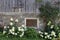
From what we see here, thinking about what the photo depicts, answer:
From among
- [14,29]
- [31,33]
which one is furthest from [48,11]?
[14,29]

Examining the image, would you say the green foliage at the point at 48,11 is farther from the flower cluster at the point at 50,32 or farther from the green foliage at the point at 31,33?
the green foliage at the point at 31,33

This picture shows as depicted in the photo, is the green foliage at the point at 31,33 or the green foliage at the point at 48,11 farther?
the green foliage at the point at 48,11

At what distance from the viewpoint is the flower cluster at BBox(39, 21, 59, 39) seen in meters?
6.24

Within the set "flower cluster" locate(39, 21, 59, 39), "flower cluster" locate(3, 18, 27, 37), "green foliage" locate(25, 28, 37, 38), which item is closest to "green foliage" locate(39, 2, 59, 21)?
"flower cluster" locate(39, 21, 59, 39)

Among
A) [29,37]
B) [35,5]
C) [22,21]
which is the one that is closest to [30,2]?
[35,5]

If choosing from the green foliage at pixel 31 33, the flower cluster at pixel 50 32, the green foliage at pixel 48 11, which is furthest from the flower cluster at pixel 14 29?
the green foliage at pixel 48 11

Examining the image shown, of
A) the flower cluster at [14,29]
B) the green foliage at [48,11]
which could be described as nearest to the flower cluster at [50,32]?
the green foliage at [48,11]

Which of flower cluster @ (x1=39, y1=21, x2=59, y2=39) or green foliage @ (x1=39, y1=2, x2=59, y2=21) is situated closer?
flower cluster @ (x1=39, y1=21, x2=59, y2=39)

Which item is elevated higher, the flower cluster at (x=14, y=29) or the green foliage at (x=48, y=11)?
the green foliage at (x=48, y=11)

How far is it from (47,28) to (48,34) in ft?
0.99

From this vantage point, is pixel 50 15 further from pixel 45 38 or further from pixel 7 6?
pixel 7 6

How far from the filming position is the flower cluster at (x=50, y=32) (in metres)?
6.24

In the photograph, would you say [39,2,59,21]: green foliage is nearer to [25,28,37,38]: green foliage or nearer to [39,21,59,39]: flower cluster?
[39,21,59,39]: flower cluster

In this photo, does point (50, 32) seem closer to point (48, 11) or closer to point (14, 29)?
point (48, 11)
